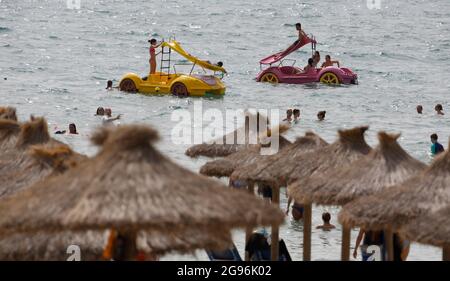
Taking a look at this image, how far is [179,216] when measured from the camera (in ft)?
31.3

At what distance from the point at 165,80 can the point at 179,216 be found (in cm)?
2612

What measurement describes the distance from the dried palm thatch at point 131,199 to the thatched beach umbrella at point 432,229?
235 centimetres

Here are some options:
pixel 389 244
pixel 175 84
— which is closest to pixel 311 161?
pixel 389 244

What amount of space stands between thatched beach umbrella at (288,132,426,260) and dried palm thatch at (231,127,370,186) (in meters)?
0.79

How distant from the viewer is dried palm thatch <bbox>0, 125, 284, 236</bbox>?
31.2 ft

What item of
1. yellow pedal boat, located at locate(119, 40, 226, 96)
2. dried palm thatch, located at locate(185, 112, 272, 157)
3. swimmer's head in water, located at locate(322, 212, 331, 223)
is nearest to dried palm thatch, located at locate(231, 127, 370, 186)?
dried palm thatch, located at locate(185, 112, 272, 157)

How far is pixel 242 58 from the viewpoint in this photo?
48.2m

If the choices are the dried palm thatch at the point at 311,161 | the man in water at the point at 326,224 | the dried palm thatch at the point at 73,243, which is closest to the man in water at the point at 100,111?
the man in water at the point at 326,224

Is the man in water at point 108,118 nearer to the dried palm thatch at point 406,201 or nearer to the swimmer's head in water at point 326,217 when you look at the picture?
the swimmer's head in water at point 326,217

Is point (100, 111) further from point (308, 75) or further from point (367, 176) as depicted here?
point (367, 176)

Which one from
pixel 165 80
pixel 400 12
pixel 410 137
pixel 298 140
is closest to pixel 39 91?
pixel 165 80

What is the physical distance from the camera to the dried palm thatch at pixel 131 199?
9.52 metres

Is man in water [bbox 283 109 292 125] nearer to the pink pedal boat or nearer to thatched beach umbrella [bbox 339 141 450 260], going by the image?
the pink pedal boat
